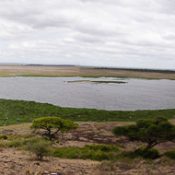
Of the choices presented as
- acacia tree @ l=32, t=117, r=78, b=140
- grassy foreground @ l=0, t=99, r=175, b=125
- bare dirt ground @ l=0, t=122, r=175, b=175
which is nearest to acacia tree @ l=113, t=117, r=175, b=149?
bare dirt ground @ l=0, t=122, r=175, b=175

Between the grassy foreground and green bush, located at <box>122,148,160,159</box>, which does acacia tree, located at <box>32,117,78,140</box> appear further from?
the grassy foreground

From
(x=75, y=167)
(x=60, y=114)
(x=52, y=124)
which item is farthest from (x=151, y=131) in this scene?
(x=60, y=114)

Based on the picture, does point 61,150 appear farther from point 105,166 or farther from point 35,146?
point 105,166

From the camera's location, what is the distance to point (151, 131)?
84.6ft

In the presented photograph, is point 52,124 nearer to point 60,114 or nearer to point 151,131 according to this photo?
point 151,131

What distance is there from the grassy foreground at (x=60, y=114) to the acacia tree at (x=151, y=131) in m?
18.9

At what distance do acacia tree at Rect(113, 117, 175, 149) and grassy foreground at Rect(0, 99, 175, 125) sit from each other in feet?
62.0

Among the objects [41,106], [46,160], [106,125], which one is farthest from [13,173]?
[41,106]

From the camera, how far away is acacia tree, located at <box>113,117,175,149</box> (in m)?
25.9

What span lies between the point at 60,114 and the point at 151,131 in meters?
26.0

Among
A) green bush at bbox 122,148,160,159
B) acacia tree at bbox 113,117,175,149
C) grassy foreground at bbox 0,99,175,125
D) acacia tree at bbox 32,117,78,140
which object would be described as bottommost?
grassy foreground at bbox 0,99,175,125

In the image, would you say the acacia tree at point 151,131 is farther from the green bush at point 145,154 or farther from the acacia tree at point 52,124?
the acacia tree at point 52,124

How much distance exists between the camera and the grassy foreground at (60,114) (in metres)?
46.9

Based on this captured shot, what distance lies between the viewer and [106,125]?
135 ft
